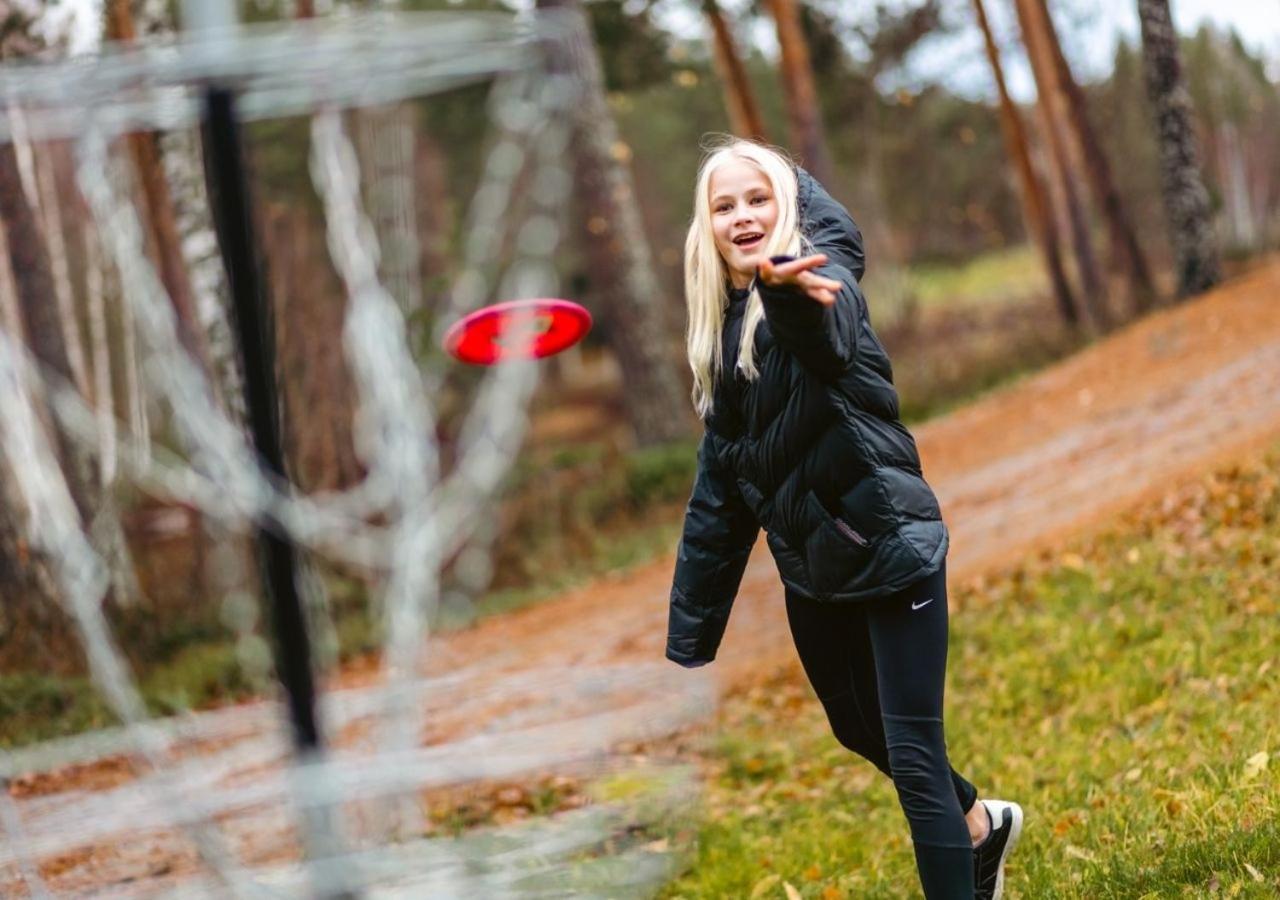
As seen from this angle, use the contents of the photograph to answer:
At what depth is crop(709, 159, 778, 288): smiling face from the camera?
3143 millimetres

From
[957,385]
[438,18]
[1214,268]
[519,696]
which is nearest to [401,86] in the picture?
[438,18]

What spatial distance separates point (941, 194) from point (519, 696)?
99.0 feet

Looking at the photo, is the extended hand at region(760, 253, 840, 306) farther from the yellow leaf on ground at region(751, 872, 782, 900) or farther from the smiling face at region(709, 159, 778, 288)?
the yellow leaf on ground at region(751, 872, 782, 900)

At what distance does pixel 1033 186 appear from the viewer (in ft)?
65.2

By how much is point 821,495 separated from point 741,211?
2.17 ft

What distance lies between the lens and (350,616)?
1171cm

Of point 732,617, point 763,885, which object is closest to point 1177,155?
point 732,617

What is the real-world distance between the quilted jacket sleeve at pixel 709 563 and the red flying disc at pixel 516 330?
52cm

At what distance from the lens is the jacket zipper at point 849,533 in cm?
301

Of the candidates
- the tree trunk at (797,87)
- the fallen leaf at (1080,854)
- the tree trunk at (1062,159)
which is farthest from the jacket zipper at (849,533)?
the tree trunk at (1062,159)

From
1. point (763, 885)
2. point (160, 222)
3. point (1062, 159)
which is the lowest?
point (763, 885)

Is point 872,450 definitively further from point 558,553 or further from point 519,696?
point 558,553

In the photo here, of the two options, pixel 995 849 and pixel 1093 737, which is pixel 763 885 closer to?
pixel 995 849

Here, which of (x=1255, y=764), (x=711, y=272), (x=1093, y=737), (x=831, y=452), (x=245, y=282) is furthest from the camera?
(x=1093, y=737)
